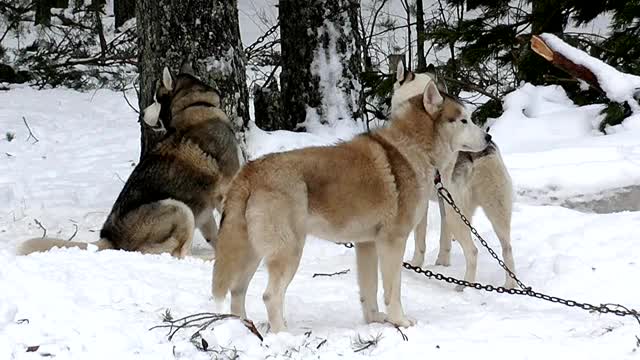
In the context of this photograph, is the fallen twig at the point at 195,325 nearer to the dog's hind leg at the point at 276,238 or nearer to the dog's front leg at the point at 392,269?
the dog's hind leg at the point at 276,238

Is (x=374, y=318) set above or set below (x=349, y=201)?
below

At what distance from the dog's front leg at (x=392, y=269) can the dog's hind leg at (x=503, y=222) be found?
1.60 m

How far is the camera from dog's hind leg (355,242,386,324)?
5.51m

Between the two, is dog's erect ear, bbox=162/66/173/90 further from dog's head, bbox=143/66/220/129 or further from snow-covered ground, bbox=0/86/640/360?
snow-covered ground, bbox=0/86/640/360

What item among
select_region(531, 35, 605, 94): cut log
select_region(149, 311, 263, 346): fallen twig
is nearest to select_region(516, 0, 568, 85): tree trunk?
select_region(531, 35, 605, 94): cut log

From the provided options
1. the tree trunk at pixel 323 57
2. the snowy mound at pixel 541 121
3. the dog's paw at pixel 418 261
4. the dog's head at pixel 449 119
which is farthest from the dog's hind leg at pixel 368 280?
the snowy mound at pixel 541 121

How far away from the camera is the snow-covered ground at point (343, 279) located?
14.2 ft

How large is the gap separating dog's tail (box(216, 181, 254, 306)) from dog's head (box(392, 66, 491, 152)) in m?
1.35

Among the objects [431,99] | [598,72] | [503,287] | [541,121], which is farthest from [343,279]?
[541,121]

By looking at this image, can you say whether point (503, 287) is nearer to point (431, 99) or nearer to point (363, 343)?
point (431, 99)

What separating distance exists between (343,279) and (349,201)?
1.69 metres

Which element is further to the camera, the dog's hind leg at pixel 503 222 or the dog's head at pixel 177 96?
the dog's head at pixel 177 96

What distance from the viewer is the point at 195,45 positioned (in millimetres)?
8805

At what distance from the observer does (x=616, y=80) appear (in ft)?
31.7
